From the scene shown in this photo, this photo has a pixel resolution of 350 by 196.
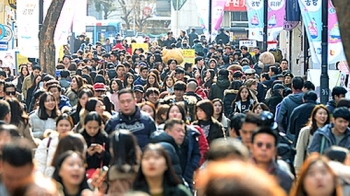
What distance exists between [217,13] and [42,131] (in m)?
26.9

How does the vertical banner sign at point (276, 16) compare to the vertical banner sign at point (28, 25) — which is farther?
the vertical banner sign at point (276, 16)

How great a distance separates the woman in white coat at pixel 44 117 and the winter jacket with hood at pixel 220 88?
6.30m

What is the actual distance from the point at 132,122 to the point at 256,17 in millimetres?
21618

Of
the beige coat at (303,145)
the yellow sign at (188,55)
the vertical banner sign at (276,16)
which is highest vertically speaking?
the vertical banner sign at (276,16)

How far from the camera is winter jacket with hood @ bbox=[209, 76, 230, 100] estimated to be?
731 inches

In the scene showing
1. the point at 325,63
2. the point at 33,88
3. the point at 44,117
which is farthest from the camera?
the point at 33,88

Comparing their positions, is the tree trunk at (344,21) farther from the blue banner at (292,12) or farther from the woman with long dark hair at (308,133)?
the blue banner at (292,12)

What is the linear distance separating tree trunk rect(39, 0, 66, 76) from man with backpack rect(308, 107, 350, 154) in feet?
43.1

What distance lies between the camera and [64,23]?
24.7 meters

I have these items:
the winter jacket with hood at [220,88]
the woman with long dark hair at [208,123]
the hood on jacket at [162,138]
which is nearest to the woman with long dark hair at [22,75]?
the winter jacket with hood at [220,88]

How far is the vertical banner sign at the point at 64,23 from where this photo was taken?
23969 millimetres

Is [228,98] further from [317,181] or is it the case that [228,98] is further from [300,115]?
[317,181]

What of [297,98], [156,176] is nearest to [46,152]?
[156,176]

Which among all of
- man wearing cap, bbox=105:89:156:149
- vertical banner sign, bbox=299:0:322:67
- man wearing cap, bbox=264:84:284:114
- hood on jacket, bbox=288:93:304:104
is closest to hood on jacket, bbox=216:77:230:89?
man wearing cap, bbox=264:84:284:114
